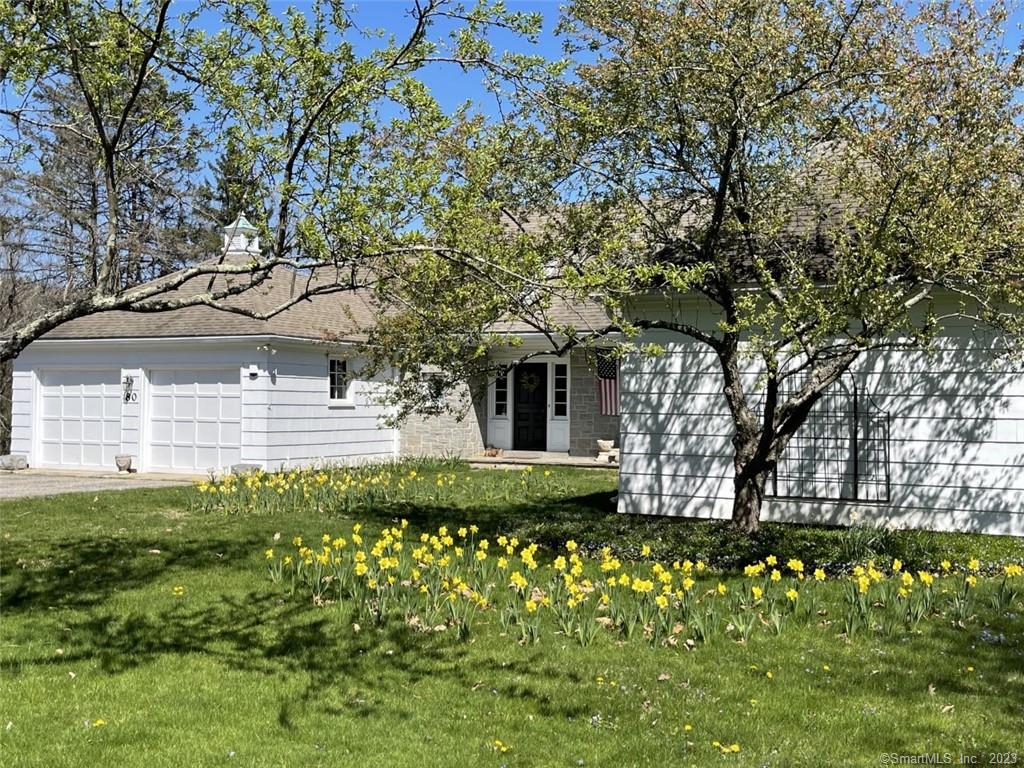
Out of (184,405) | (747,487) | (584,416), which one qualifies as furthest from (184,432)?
(747,487)

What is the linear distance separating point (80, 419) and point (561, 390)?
33.9ft

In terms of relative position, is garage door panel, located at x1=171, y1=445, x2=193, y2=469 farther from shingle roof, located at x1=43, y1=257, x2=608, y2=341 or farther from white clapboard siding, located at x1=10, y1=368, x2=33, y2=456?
white clapboard siding, located at x1=10, y1=368, x2=33, y2=456

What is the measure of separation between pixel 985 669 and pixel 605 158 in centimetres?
610

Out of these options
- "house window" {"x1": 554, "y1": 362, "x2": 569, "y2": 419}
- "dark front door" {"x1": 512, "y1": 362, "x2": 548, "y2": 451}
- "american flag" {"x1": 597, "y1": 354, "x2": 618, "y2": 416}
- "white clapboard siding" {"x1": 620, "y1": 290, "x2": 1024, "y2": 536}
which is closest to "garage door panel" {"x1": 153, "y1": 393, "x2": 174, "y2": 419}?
"dark front door" {"x1": 512, "y1": 362, "x2": 548, "y2": 451}

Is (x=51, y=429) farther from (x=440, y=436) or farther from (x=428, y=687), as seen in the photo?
(x=428, y=687)

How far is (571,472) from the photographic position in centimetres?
1742

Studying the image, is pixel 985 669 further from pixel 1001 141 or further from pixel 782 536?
pixel 1001 141

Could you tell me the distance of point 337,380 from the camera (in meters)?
19.5

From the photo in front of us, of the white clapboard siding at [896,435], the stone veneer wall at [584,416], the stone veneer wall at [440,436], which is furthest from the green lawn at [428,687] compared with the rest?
the stone veneer wall at [440,436]

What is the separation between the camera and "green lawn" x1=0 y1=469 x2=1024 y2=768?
427 centimetres

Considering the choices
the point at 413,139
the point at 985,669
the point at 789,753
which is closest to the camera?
the point at 789,753

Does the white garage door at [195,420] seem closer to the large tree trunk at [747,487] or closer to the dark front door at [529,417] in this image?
the dark front door at [529,417]

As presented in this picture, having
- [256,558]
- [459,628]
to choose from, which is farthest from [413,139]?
[256,558]

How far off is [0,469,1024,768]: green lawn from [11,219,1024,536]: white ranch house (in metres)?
2.53
